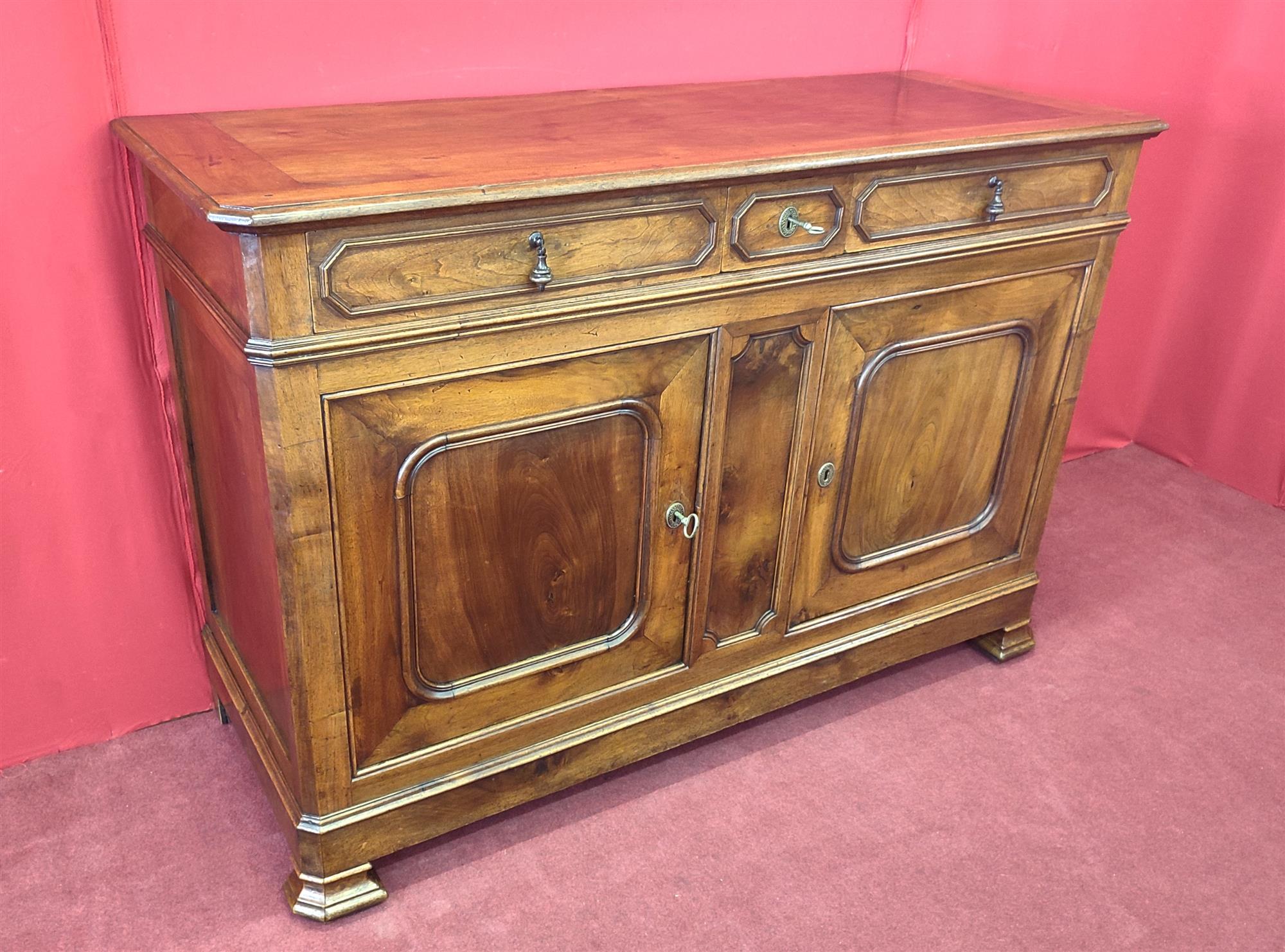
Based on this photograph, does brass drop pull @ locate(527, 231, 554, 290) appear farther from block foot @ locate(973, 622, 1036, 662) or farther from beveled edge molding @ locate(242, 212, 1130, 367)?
block foot @ locate(973, 622, 1036, 662)

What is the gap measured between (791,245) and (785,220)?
1.6 inches

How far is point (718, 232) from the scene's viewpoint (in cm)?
149

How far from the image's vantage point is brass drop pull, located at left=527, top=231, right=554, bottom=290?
135 cm

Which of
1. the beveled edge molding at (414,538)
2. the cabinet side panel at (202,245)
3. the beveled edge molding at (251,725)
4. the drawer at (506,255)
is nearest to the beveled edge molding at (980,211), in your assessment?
the drawer at (506,255)

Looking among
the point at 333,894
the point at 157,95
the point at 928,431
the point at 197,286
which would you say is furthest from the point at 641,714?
the point at 157,95

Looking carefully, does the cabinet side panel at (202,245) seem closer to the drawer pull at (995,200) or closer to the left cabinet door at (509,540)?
the left cabinet door at (509,540)

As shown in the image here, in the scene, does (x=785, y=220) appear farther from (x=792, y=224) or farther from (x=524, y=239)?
(x=524, y=239)

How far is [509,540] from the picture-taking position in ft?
5.11

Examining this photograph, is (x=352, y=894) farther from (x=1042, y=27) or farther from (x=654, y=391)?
(x=1042, y=27)

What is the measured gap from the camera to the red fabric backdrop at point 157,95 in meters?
1.57

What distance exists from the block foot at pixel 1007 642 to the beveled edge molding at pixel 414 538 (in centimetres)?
89

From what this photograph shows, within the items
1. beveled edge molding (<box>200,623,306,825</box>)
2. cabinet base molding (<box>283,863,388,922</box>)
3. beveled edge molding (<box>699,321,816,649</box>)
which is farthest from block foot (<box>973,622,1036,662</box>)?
beveled edge molding (<box>200,623,306,825</box>)

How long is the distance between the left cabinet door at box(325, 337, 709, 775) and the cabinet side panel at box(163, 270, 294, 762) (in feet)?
0.35

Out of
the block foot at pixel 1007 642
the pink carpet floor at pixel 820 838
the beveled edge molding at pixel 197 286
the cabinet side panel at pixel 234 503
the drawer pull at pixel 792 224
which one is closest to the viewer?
the beveled edge molding at pixel 197 286
